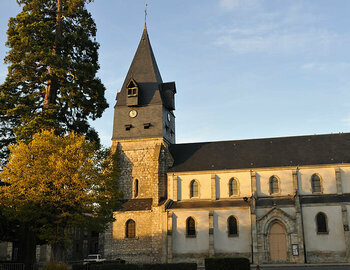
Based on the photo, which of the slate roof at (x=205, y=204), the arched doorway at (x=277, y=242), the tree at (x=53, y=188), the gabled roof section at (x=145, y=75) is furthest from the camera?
the gabled roof section at (x=145, y=75)

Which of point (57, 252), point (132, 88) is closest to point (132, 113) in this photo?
point (132, 88)

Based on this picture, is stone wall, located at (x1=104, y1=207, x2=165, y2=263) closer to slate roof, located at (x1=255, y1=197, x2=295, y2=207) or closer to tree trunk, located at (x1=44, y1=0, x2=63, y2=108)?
slate roof, located at (x1=255, y1=197, x2=295, y2=207)

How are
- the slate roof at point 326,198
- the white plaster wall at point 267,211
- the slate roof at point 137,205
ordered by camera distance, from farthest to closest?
the slate roof at point 137,205, the slate roof at point 326,198, the white plaster wall at point 267,211

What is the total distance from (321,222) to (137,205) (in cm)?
1843

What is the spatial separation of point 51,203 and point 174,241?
1626 cm

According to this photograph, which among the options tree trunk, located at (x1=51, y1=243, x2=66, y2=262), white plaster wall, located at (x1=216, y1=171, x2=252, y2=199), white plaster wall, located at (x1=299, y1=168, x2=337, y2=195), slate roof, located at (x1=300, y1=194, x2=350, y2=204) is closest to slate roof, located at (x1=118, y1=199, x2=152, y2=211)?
white plaster wall, located at (x1=216, y1=171, x2=252, y2=199)

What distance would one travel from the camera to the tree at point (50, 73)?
29.9 m

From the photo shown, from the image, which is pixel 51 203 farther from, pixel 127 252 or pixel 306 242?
pixel 306 242

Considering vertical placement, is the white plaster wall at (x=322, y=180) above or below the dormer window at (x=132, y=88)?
below

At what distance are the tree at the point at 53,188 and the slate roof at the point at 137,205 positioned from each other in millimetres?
12433

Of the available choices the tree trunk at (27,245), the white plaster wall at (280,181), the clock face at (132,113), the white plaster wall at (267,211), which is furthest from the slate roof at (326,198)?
the tree trunk at (27,245)

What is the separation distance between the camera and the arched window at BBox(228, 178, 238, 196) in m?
40.8

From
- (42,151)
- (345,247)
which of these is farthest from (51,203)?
(345,247)

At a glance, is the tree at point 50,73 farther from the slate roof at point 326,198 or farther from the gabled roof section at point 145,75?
the slate roof at point 326,198
